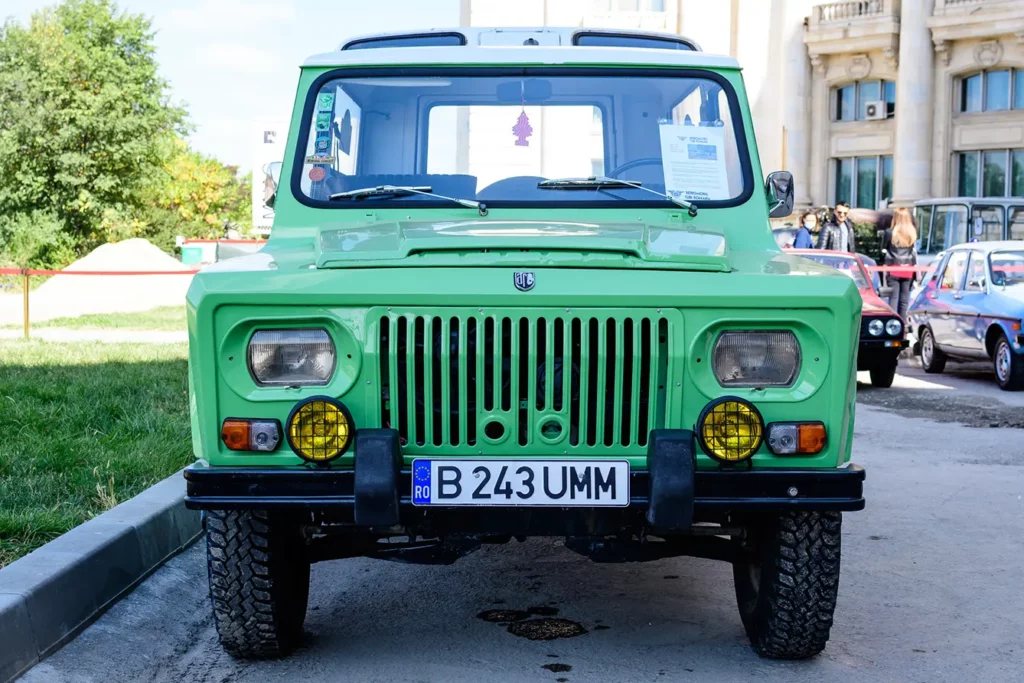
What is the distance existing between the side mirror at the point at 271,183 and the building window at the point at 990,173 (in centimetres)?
4079

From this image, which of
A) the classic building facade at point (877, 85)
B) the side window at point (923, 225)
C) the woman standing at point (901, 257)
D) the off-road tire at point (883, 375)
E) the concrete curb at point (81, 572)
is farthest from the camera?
the classic building facade at point (877, 85)

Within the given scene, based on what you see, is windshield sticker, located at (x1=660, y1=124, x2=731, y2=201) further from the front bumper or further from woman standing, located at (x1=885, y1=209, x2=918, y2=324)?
woman standing, located at (x1=885, y1=209, x2=918, y2=324)

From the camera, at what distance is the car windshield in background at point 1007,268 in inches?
598

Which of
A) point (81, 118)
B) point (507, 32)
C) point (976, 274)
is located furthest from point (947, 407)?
point (81, 118)

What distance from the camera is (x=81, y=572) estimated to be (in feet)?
16.1

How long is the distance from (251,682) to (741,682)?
1.55 metres

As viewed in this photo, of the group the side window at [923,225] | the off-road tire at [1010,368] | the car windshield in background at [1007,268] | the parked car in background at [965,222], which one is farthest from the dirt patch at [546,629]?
the side window at [923,225]

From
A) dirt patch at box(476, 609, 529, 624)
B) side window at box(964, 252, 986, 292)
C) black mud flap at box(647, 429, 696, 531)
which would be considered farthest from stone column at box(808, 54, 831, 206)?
black mud flap at box(647, 429, 696, 531)

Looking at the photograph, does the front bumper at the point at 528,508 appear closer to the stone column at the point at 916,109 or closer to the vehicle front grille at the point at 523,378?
the vehicle front grille at the point at 523,378

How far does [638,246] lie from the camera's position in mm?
4398

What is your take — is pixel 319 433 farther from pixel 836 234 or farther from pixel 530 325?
pixel 836 234

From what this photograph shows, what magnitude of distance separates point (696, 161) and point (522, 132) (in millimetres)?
694

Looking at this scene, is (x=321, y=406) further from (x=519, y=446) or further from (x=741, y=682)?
(x=741, y=682)

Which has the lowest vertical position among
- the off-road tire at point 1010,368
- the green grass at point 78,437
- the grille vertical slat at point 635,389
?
the off-road tire at point 1010,368
